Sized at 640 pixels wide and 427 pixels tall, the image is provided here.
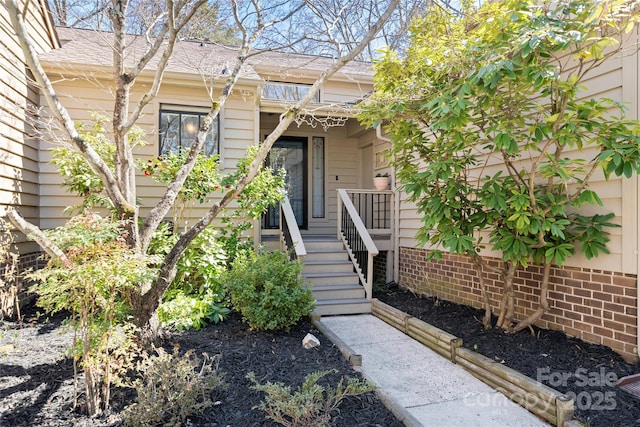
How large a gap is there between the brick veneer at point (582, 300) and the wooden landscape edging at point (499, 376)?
1.01 meters

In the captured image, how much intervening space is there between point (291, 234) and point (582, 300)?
3738mm

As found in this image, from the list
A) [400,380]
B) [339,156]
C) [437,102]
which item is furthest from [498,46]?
[339,156]

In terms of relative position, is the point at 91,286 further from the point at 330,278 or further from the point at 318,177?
the point at 318,177

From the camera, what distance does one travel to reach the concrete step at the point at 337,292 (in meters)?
5.76

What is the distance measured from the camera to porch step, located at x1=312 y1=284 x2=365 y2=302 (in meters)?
5.76

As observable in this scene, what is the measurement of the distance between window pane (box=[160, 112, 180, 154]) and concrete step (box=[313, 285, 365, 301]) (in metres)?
3.27

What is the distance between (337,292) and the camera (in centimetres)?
585

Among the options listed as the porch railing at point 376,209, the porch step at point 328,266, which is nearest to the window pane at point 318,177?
the porch railing at point 376,209

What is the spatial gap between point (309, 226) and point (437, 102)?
5.75 meters

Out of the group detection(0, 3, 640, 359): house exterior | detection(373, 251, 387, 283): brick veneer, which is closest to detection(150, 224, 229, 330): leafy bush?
detection(0, 3, 640, 359): house exterior

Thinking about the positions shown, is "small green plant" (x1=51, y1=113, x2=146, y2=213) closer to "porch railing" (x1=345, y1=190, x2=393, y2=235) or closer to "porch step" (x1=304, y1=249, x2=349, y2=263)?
"porch step" (x1=304, y1=249, x2=349, y2=263)

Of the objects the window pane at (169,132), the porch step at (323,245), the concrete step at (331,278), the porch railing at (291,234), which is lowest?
the concrete step at (331,278)

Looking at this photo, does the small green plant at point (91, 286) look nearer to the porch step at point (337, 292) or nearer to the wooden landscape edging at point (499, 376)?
the wooden landscape edging at point (499, 376)

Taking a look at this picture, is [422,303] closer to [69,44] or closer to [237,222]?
[237,222]
